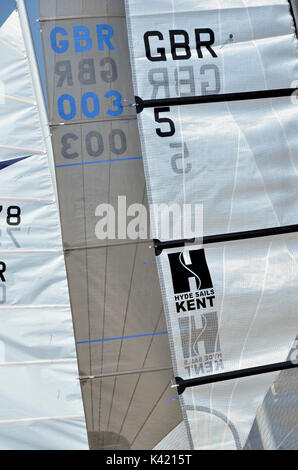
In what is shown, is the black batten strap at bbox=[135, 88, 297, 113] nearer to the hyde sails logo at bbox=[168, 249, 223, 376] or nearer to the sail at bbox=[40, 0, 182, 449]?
the sail at bbox=[40, 0, 182, 449]

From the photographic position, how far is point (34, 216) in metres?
3.24

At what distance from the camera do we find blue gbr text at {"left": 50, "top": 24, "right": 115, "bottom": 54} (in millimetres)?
3336

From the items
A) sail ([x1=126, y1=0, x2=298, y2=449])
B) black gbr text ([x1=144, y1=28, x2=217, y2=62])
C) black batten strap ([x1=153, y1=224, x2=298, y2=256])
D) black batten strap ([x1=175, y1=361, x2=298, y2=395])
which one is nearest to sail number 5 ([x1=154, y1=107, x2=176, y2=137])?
sail ([x1=126, y1=0, x2=298, y2=449])

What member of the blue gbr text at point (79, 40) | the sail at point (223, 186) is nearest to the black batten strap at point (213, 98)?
the sail at point (223, 186)

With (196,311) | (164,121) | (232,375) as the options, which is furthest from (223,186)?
(232,375)

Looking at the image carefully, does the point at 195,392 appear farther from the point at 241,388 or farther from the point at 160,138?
the point at 160,138

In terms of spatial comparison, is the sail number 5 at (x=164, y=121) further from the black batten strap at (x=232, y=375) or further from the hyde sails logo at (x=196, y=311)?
the black batten strap at (x=232, y=375)

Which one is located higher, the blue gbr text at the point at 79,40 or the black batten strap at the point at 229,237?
the blue gbr text at the point at 79,40

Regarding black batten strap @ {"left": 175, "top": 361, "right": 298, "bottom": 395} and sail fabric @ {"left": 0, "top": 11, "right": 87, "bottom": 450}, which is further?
sail fabric @ {"left": 0, "top": 11, "right": 87, "bottom": 450}

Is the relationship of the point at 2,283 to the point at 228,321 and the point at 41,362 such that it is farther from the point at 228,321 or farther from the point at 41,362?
Result: the point at 228,321

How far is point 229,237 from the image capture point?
2986mm

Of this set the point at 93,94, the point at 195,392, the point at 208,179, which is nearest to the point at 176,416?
the point at 195,392

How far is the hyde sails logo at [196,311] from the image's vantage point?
2.88m

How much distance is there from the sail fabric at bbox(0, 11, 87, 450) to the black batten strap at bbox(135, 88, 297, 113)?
548 millimetres
